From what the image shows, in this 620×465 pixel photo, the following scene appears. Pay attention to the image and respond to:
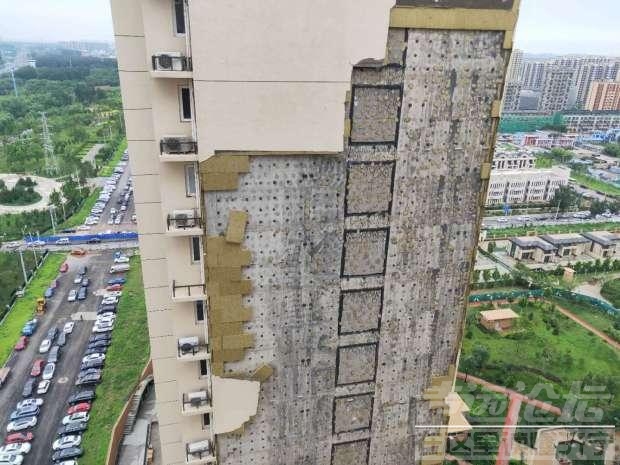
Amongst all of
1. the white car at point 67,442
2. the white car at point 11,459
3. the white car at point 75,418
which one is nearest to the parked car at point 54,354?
the white car at point 75,418

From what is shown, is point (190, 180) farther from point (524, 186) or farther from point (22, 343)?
point (524, 186)

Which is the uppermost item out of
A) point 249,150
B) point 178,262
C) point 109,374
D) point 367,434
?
point 249,150

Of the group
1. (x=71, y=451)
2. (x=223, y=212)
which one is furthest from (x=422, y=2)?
(x=71, y=451)

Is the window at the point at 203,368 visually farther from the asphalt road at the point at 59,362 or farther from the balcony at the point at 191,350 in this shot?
the asphalt road at the point at 59,362

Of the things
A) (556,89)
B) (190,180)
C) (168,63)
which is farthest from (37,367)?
(556,89)

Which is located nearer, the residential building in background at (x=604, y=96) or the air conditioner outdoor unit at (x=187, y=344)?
the air conditioner outdoor unit at (x=187, y=344)

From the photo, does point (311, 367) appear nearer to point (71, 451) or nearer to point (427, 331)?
point (427, 331)
